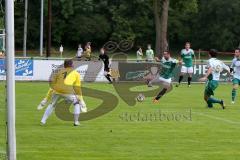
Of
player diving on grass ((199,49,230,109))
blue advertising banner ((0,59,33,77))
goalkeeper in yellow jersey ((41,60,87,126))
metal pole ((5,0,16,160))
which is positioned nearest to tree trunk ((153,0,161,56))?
blue advertising banner ((0,59,33,77))

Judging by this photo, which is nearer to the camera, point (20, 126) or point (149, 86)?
point (20, 126)

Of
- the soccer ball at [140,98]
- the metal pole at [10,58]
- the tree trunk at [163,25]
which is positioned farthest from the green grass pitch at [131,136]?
the tree trunk at [163,25]

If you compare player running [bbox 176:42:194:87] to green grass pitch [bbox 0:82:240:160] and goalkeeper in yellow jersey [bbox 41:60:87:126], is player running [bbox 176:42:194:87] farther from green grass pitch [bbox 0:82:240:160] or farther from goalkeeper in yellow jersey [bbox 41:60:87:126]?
goalkeeper in yellow jersey [bbox 41:60:87:126]

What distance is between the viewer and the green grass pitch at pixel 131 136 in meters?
13.5

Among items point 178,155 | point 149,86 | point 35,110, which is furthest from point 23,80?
point 178,155

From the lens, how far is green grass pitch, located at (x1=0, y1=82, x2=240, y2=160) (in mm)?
13492

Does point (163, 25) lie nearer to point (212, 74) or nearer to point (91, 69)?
point (91, 69)

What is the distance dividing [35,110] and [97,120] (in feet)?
10.8

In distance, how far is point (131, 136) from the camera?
1628 centimetres

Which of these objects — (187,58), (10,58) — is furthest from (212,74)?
(10,58)

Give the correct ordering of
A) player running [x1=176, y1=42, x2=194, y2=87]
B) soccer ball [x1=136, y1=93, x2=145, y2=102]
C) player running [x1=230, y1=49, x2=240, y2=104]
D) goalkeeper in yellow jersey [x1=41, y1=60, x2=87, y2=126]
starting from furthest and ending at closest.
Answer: player running [x1=176, y1=42, x2=194, y2=87], soccer ball [x1=136, y1=93, x2=145, y2=102], player running [x1=230, y1=49, x2=240, y2=104], goalkeeper in yellow jersey [x1=41, y1=60, x2=87, y2=126]

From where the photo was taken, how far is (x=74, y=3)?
95250 millimetres

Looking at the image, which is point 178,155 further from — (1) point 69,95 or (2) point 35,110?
(2) point 35,110

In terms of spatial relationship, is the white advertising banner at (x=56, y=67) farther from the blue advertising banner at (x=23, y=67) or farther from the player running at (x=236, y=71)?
the player running at (x=236, y=71)
